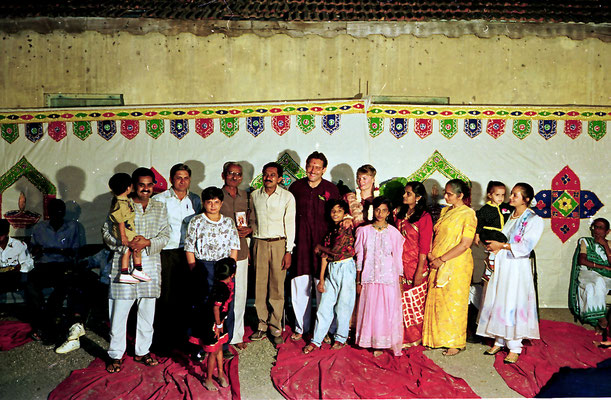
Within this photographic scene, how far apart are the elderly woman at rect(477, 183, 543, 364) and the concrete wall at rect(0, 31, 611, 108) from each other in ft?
10.6

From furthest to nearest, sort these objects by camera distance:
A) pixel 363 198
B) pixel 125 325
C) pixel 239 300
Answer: pixel 363 198 → pixel 239 300 → pixel 125 325

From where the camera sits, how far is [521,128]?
629 cm

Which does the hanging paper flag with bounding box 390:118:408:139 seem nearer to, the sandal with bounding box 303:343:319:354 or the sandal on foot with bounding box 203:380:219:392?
the sandal with bounding box 303:343:319:354

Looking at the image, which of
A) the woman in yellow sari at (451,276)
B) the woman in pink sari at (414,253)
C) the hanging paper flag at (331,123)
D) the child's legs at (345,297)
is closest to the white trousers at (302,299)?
the child's legs at (345,297)

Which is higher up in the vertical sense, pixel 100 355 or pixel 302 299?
pixel 302 299

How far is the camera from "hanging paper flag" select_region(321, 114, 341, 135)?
20.2ft

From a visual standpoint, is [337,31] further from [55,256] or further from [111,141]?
[55,256]

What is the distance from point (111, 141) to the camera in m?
6.29

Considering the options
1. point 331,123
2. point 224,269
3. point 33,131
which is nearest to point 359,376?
point 224,269

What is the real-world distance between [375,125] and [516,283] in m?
2.56

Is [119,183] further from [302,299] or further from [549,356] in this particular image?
[549,356]

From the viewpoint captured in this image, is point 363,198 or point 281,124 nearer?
point 363,198

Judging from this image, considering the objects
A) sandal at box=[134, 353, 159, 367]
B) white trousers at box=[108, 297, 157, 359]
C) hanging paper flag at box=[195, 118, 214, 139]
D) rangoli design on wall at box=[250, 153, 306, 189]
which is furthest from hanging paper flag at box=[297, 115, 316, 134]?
sandal at box=[134, 353, 159, 367]

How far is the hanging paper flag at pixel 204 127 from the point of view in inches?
247
